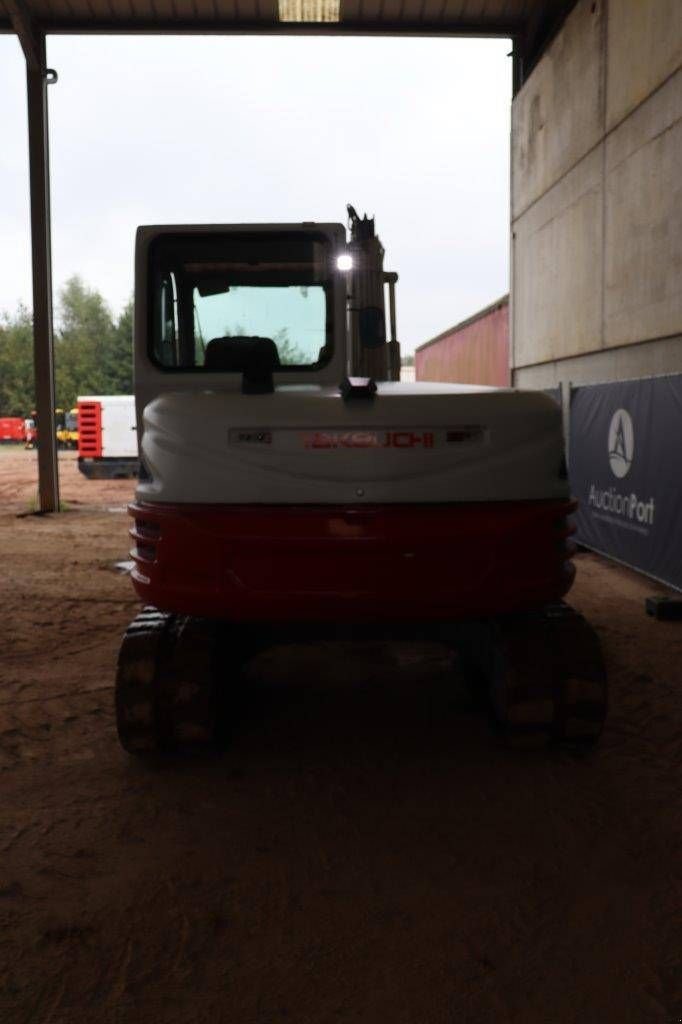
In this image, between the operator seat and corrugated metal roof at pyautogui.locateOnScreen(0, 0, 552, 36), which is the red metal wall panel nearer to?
corrugated metal roof at pyautogui.locateOnScreen(0, 0, 552, 36)

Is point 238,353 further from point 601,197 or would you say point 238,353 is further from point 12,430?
point 12,430

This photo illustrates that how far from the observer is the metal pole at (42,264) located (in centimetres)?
1534

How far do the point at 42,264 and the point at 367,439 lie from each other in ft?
43.1

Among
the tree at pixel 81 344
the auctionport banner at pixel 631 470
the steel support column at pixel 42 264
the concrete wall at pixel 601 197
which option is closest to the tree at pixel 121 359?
the tree at pixel 81 344

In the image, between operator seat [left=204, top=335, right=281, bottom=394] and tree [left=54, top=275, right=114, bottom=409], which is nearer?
operator seat [left=204, top=335, right=281, bottom=394]

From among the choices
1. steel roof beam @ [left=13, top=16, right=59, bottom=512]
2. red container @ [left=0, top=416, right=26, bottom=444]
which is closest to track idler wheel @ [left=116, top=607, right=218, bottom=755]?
steel roof beam @ [left=13, top=16, right=59, bottom=512]

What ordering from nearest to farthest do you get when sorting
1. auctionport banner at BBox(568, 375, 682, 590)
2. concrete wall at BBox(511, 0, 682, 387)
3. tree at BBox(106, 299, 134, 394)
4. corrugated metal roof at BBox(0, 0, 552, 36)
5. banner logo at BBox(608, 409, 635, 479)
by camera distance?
auctionport banner at BBox(568, 375, 682, 590) < concrete wall at BBox(511, 0, 682, 387) < banner logo at BBox(608, 409, 635, 479) < corrugated metal roof at BBox(0, 0, 552, 36) < tree at BBox(106, 299, 134, 394)

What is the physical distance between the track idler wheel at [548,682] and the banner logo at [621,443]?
17.1 feet

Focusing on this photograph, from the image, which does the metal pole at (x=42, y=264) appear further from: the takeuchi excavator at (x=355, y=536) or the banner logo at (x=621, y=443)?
the takeuchi excavator at (x=355, y=536)

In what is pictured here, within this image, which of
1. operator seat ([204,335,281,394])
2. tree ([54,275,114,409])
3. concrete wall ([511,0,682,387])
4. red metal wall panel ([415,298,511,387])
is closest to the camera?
operator seat ([204,335,281,394])

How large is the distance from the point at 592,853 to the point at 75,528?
38.5 ft

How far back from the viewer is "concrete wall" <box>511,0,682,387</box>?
366 inches

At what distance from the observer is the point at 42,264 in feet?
51.4

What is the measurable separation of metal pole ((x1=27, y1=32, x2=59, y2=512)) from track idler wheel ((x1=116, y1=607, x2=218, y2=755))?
1182 cm
